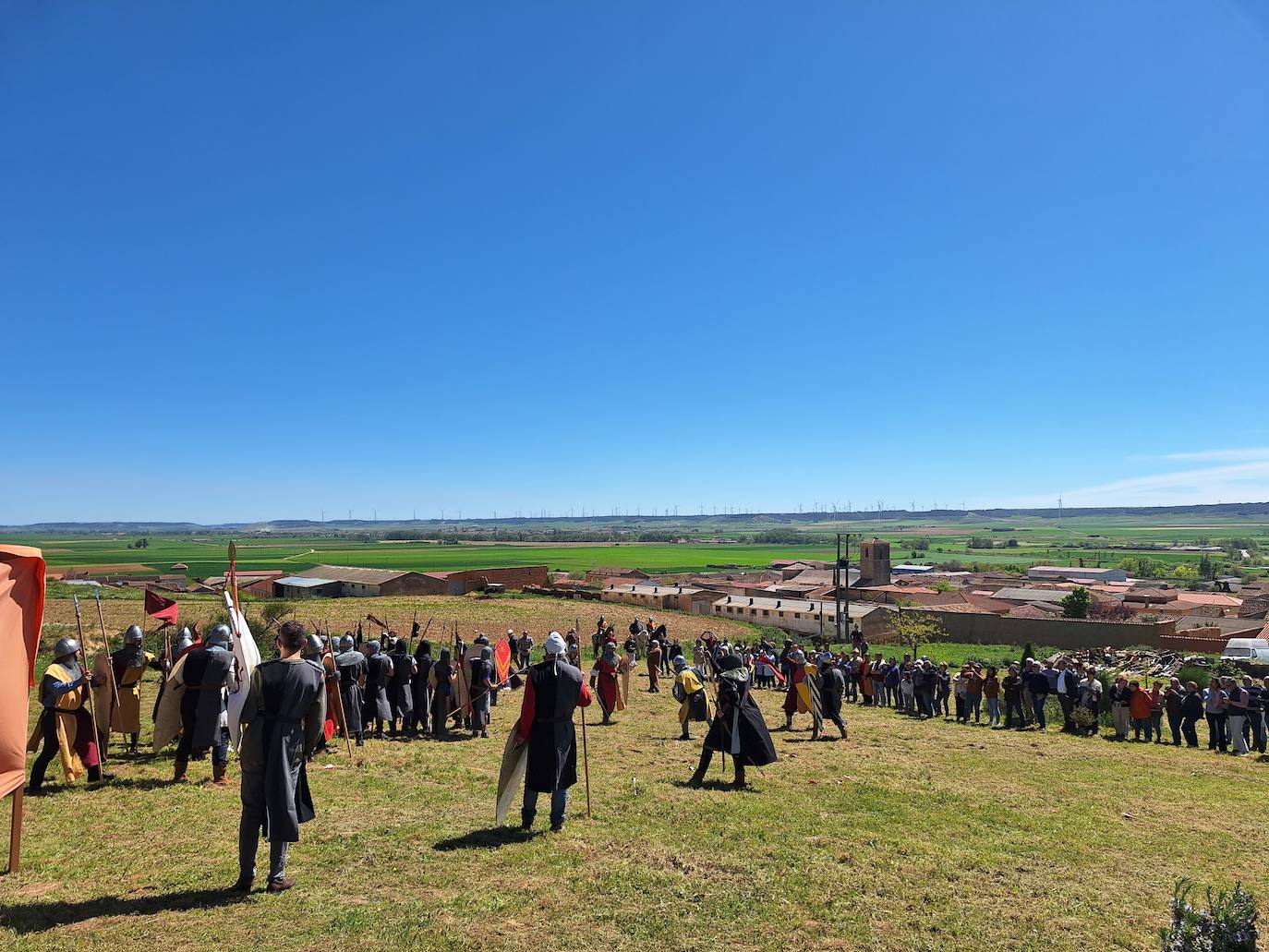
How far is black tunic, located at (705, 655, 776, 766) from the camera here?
32.9ft

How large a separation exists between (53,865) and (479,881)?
384 cm

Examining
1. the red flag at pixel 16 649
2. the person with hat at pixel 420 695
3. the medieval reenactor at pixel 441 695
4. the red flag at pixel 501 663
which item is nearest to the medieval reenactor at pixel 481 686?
the red flag at pixel 501 663

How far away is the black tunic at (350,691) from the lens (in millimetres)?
12109

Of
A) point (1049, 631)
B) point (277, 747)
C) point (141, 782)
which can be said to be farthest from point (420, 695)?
point (1049, 631)

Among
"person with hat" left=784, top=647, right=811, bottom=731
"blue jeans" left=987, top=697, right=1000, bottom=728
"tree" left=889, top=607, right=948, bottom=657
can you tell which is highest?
"person with hat" left=784, top=647, right=811, bottom=731

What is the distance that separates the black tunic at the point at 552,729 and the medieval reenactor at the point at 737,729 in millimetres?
2686

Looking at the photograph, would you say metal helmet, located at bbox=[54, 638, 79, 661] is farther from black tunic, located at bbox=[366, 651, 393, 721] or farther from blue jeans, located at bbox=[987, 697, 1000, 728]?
blue jeans, located at bbox=[987, 697, 1000, 728]

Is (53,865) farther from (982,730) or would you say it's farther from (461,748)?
(982,730)

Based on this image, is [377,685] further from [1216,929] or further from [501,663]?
[1216,929]

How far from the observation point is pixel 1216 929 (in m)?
4.75

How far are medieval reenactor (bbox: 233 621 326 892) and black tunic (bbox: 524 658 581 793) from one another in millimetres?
2270

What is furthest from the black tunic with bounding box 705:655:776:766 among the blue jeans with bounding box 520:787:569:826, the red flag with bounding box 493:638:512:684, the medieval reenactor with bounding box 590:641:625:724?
the medieval reenactor with bounding box 590:641:625:724

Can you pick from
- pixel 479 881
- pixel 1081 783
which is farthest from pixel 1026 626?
pixel 479 881

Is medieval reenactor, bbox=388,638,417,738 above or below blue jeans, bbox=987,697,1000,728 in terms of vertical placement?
above
